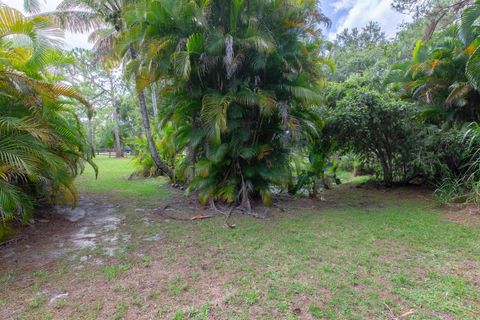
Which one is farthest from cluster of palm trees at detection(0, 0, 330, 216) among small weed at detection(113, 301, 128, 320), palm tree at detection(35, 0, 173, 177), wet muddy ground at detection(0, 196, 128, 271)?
small weed at detection(113, 301, 128, 320)

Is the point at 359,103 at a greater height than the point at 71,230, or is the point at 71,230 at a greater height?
the point at 359,103

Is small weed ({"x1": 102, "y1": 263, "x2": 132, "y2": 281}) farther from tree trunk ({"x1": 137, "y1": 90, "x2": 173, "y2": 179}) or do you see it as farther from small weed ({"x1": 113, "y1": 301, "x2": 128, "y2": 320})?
tree trunk ({"x1": 137, "y1": 90, "x2": 173, "y2": 179})

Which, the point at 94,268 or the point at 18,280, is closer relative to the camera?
the point at 18,280

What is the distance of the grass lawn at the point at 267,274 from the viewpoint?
91.7 inches

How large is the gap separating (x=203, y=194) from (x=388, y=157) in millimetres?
5210

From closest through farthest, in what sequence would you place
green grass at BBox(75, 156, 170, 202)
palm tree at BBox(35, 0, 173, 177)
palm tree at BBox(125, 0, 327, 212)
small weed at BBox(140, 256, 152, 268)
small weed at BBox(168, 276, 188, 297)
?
small weed at BBox(168, 276, 188, 297) < small weed at BBox(140, 256, 152, 268) < palm tree at BBox(125, 0, 327, 212) < green grass at BBox(75, 156, 170, 202) < palm tree at BBox(35, 0, 173, 177)

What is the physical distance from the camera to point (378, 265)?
3.07 metres

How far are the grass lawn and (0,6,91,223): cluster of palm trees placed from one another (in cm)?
114

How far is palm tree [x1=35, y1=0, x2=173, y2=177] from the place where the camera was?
779 centimetres

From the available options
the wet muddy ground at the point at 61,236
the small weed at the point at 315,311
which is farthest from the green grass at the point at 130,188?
the small weed at the point at 315,311

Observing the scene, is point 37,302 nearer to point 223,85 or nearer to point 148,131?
point 223,85

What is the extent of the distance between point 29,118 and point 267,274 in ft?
13.2

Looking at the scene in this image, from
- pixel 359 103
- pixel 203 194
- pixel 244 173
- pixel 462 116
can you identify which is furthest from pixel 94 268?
pixel 462 116

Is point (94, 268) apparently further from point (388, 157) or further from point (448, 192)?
point (388, 157)
